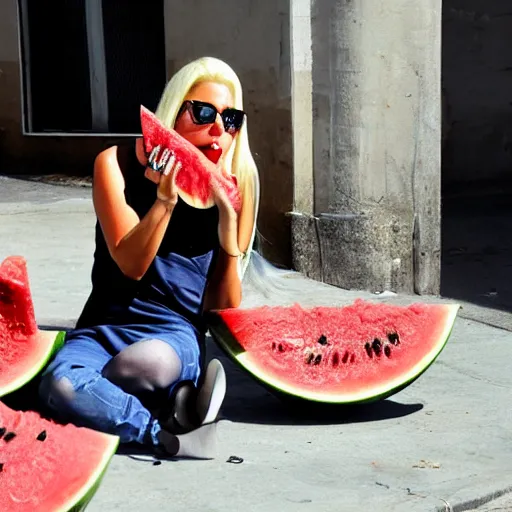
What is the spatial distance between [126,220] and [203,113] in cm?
50

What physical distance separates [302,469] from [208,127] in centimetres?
130

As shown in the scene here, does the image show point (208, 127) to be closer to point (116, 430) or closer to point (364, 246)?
point (116, 430)

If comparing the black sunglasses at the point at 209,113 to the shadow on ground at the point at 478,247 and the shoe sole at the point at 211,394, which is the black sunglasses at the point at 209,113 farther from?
the shadow on ground at the point at 478,247

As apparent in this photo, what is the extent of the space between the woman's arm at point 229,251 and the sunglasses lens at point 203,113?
32cm

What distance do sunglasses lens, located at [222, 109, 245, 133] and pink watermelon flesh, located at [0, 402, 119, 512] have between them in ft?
4.55

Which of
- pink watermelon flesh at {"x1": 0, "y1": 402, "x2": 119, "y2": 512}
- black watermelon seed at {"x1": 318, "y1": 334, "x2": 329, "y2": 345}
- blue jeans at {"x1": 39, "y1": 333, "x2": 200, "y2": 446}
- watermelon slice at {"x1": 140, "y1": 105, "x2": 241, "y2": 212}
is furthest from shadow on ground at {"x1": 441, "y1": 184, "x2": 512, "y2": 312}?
pink watermelon flesh at {"x1": 0, "y1": 402, "x2": 119, "y2": 512}

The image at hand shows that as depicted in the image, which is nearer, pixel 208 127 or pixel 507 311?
pixel 208 127

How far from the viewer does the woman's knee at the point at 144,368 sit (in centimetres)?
433

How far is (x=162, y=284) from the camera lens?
15.0 feet

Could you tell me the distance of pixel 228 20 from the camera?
8.13 meters

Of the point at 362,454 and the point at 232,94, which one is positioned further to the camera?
the point at 232,94

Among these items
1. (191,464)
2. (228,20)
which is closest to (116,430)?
(191,464)

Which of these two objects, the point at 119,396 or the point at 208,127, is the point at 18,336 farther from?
the point at 208,127

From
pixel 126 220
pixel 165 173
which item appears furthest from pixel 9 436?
pixel 165 173
